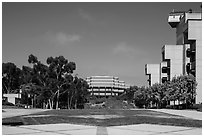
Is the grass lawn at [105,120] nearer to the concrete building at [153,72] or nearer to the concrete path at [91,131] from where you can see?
the concrete path at [91,131]

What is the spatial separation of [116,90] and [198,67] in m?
124

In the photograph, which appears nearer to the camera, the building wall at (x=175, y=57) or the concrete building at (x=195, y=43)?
the concrete building at (x=195, y=43)

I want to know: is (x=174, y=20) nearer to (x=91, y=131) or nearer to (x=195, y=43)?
(x=195, y=43)

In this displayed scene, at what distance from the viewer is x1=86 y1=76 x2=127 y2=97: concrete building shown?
174 meters

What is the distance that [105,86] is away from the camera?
176 meters

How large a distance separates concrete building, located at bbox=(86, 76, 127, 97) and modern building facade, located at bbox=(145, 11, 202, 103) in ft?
305

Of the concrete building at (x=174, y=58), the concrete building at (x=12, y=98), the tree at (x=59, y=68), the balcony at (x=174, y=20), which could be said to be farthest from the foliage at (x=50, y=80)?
the balcony at (x=174, y=20)

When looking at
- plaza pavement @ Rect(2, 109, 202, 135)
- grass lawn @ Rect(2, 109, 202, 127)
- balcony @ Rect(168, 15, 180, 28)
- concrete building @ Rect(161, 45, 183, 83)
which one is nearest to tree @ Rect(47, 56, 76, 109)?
concrete building @ Rect(161, 45, 183, 83)

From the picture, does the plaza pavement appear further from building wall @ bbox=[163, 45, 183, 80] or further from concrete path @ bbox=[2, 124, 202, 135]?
building wall @ bbox=[163, 45, 183, 80]

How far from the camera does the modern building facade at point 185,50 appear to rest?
55312 mm

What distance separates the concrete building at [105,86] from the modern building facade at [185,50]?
92.9 metres

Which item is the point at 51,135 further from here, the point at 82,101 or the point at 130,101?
the point at 130,101

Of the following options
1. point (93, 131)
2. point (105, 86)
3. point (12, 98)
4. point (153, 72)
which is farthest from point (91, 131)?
point (105, 86)

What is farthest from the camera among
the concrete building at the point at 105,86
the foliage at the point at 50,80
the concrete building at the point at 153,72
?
the concrete building at the point at 105,86
